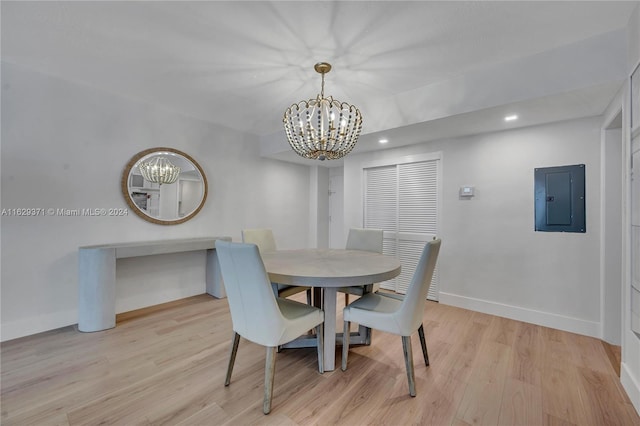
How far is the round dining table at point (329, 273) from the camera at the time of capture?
1799mm

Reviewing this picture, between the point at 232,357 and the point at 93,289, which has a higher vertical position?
the point at 93,289

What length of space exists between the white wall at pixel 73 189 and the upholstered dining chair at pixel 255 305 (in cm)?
219

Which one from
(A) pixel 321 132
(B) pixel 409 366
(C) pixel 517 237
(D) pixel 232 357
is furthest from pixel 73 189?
(C) pixel 517 237

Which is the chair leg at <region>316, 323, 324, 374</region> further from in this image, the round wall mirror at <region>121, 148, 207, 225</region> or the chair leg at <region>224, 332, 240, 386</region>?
the round wall mirror at <region>121, 148, 207, 225</region>

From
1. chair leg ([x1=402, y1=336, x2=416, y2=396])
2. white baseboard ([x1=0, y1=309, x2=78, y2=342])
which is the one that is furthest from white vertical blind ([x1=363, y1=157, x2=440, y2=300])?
white baseboard ([x1=0, y1=309, x2=78, y2=342])

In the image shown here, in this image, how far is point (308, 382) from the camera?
6.22ft

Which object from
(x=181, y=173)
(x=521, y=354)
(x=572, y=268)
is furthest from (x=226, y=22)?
(x=572, y=268)

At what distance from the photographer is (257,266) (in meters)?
1.55

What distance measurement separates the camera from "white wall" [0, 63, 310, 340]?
253 cm

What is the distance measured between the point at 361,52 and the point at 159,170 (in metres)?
2.72

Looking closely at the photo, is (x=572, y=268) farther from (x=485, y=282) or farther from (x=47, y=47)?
(x=47, y=47)

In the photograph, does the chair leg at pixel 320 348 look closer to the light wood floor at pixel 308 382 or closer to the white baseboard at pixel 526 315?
the light wood floor at pixel 308 382

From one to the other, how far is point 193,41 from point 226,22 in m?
0.38

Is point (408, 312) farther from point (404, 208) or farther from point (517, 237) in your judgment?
point (404, 208)
